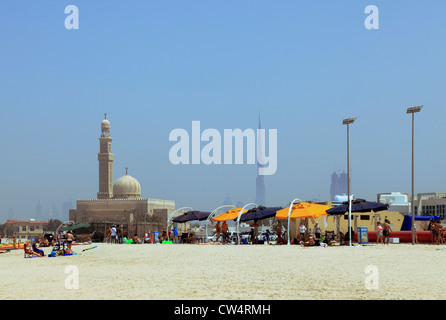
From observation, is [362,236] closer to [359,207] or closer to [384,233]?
[384,233]

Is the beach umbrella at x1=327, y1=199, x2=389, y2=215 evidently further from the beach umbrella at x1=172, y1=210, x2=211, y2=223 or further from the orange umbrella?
the beach umbrella at x1=172, y1=210, x2=211, y2=223

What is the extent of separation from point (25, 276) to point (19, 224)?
379 ft

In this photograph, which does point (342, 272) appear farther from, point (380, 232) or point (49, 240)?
point (49, 240)

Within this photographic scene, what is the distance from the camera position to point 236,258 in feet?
66.7

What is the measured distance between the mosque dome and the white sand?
102 meters

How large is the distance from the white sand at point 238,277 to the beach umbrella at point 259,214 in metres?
10.0

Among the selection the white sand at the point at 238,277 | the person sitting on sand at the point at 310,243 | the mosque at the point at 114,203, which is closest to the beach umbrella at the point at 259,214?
the person sitting on sand at the point at 310,243

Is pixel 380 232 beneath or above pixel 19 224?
above

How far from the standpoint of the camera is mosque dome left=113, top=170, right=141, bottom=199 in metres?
122

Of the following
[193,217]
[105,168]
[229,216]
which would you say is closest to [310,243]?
[229,216]

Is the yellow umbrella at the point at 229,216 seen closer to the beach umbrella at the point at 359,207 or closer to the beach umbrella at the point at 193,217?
the beach umbrella at the point at 193,217

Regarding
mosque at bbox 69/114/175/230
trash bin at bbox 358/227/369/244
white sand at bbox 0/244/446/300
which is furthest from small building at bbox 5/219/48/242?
white sand at bbox 0/244/446/300
